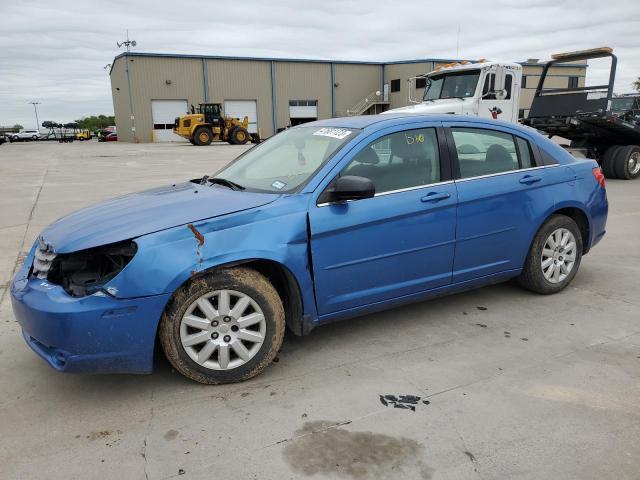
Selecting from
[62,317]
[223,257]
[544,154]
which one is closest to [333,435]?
[223,257]

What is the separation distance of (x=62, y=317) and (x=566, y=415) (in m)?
2.67

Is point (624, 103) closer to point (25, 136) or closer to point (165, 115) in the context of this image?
point (165, 115)

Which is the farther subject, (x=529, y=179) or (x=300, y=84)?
(x=300, y=84)

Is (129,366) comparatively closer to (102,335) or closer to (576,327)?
(102,335)

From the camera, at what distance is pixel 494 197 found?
3904mm

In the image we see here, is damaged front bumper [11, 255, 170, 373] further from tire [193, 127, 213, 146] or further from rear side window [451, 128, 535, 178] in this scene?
tire [193, 127, 213, 146]

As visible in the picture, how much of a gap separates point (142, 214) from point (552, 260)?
3.30 m

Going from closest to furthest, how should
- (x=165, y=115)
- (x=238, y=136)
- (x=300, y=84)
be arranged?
1. (x=238, y=136)
2. (x=165, y=115)
3. (x=300, y=84)

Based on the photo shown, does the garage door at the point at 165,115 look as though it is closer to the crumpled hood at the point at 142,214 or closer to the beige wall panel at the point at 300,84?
the beige wall panel at the point at 300,84

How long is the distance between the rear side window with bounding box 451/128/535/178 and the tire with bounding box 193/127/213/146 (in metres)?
30.0

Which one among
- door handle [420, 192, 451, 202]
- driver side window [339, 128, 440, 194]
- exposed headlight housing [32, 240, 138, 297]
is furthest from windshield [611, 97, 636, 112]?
exposed headlight housing [32, 240, 138, 297]

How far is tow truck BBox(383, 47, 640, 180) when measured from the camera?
1104cm

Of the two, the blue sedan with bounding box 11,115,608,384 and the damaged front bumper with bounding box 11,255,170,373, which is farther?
the blue sedan with bounding box 11,115,608,384

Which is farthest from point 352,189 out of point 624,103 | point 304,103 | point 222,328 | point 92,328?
point 304,103
